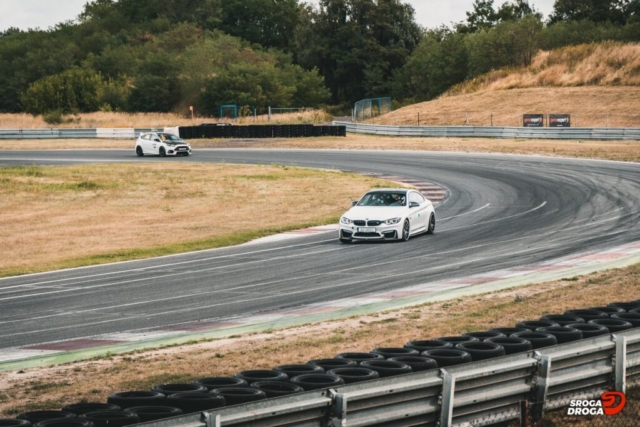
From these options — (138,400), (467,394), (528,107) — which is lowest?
(467,394)

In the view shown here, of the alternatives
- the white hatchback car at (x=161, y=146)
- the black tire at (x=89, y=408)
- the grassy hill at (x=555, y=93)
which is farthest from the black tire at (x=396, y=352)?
the grassy hill at (x=555, y=93)

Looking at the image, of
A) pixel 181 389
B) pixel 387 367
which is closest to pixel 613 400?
pixel 387 367

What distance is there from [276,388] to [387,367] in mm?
1152

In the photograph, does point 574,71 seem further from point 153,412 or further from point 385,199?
point 153,412

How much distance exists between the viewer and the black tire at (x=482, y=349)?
938 cm

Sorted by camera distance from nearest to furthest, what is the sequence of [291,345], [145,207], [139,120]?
[291,345] → [145,207] → [139,120]

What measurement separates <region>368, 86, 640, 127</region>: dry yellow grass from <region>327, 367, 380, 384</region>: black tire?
61257mm

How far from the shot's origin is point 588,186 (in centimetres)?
3616

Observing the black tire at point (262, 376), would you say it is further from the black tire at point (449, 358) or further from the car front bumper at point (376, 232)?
the car front bumper at point (376, 232)

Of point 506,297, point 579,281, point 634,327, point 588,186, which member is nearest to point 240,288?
point 506,297

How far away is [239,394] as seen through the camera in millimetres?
7945

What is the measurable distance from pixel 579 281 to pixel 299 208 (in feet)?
53.7

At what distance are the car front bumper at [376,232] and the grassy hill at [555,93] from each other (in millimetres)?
46870

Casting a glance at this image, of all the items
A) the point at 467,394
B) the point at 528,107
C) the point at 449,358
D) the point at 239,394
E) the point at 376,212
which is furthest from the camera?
the point at 528,107
